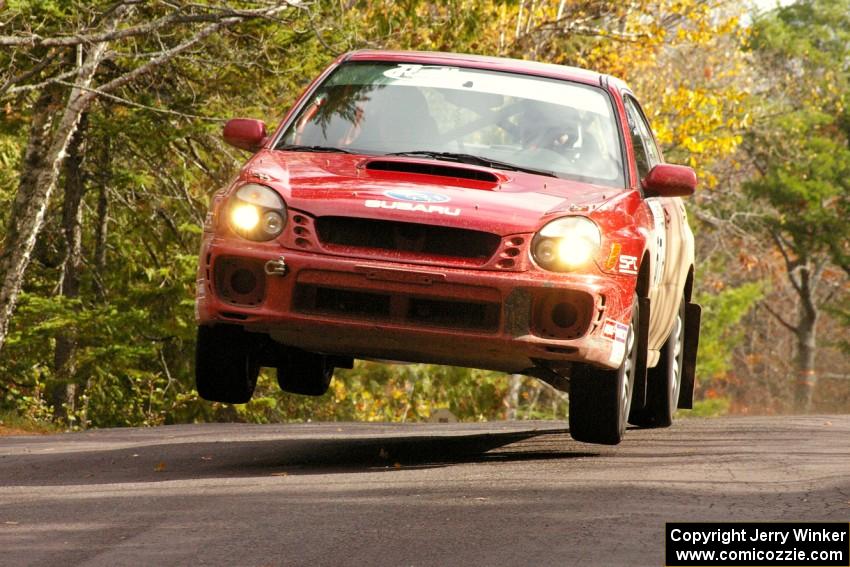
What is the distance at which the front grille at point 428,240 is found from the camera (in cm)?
757

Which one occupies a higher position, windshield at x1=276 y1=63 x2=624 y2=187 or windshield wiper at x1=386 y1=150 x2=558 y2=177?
windshield at x1=276 y1=63 x2=624 y2=187

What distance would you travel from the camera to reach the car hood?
7543 mm

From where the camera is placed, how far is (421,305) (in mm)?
7609

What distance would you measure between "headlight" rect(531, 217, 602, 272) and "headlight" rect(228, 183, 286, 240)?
1.24 m

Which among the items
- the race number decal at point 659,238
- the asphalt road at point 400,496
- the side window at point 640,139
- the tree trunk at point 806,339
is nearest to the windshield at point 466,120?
the side window at point 640,139

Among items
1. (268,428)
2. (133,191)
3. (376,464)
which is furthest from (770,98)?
(376,464)

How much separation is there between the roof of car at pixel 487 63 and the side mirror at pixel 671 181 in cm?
86

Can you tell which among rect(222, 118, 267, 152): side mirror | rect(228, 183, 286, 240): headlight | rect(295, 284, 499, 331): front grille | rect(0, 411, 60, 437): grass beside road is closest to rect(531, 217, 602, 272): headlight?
rect(295, 284, 499, 331): front grille

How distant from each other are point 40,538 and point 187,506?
0.83m

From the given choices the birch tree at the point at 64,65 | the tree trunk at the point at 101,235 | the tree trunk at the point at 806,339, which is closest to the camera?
the birch tree at the point at 64,65

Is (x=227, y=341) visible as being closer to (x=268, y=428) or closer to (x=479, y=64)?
(x=479, y=64)

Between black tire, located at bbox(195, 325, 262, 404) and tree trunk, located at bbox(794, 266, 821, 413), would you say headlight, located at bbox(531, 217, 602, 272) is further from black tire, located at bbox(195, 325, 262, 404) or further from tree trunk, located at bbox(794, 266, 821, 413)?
tree trunk, located at bbox(794, 266, 821, 413)

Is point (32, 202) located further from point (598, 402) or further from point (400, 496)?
point (400, 496)

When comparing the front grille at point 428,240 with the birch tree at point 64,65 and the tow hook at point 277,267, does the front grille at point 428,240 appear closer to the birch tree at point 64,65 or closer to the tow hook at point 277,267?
the tow hook at point 277,267
